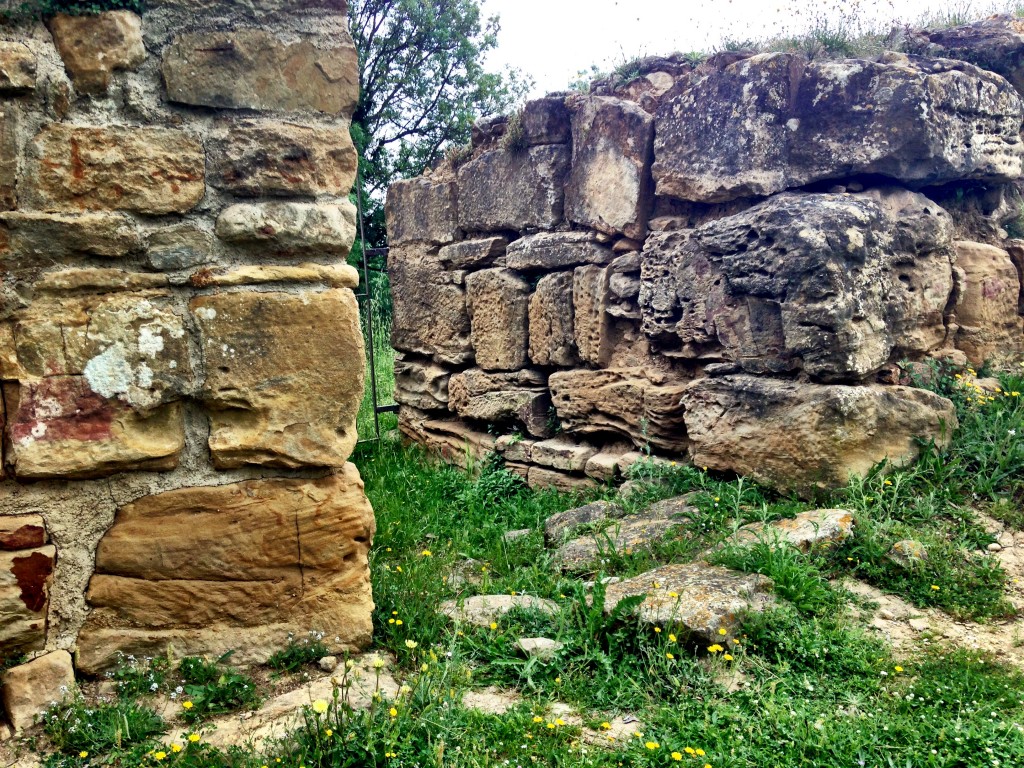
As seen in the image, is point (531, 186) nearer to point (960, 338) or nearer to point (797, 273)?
point (797, 273)

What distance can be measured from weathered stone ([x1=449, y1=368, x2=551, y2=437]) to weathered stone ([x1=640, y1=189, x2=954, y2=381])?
112 centimetres

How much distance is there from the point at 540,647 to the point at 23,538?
4.75 feet

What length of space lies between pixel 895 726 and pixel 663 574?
102 cm

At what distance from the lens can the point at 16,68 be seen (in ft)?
6.24

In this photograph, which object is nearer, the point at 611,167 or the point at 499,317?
the point at 611,167

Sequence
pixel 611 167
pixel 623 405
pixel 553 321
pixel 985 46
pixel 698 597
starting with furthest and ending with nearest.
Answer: pixel 553 321 → pixel 611 167 → pixel 623 405 → pixel 985 46 → pixel 698 597

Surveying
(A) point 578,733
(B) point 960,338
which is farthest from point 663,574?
(B) point 960,338

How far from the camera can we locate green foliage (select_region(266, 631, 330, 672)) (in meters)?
2.25

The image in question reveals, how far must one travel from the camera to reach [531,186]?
538cm

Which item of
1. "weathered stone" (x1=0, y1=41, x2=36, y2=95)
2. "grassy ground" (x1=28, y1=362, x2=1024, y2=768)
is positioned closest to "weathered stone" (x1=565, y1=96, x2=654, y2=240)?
"grassy ground" (x1=28, y1=362, x2=1024, y2=768)

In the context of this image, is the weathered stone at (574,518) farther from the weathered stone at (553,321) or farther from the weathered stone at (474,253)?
the weathered stone at (474,253)

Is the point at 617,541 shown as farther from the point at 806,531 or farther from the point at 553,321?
the point at 553,321

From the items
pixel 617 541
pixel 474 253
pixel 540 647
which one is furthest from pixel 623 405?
pixel 540 647

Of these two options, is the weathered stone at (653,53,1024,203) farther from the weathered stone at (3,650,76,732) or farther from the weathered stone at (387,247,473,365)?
the weathered stone at (3,650,76,732)
